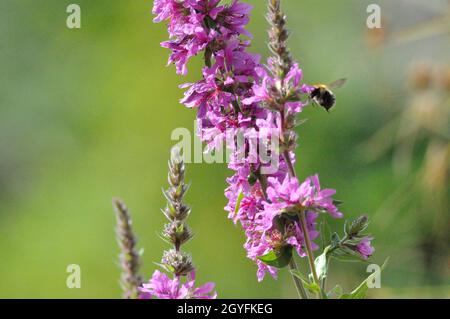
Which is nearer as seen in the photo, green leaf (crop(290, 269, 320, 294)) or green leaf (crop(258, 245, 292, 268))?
green leaf (crop(290, 269, 320, 294))

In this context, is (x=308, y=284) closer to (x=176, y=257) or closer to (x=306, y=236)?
(x=306, y=236)

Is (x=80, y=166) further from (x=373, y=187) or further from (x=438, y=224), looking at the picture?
(x=438, y=224)

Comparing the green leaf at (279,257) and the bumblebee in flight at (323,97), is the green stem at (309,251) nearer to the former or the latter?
the green leaf at (279,257)

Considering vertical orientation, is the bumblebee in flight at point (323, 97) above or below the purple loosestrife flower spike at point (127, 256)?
above

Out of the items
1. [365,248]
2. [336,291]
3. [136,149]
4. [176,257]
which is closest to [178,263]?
[176,257]

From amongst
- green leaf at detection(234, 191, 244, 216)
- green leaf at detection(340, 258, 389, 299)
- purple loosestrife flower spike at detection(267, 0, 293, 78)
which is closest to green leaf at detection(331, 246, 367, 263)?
green leaf at detection(340, 258, 389, 299)

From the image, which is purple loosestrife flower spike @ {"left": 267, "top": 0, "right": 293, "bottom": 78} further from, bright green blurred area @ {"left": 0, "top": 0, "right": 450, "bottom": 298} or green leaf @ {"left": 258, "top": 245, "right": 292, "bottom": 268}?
bright green blurred area @ {"left": 0, "top": 0, "right": 450, "bottom": 298}

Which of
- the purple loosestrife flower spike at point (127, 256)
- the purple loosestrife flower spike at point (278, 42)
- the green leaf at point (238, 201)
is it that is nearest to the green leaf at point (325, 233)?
the green leaf at point (238, 201)
